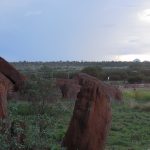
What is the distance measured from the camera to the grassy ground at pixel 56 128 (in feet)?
33.8

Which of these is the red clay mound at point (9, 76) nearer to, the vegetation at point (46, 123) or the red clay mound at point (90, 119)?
the vegetation at point (46, 123)

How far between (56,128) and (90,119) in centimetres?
577

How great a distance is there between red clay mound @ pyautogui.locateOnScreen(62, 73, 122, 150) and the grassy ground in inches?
18.6

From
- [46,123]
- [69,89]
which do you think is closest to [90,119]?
[46,123]

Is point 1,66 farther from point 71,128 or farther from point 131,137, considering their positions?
point 71,128

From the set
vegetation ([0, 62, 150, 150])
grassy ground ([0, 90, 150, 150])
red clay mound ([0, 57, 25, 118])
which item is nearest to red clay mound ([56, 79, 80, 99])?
vegetation ([0, 62, 150, 150])

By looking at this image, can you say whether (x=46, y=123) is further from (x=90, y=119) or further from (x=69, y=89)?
(x=69, y=89)

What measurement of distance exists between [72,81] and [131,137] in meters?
18.6

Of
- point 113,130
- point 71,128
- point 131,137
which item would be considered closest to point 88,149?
point 71,128

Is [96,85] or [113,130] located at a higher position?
[96,85]

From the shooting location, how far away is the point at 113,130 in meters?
19.7

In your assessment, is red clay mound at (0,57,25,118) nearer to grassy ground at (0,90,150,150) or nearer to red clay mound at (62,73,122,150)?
grassy ground at (0,90,150,150)

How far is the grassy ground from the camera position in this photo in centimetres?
1031

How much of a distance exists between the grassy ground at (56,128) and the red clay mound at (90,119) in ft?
1.55
